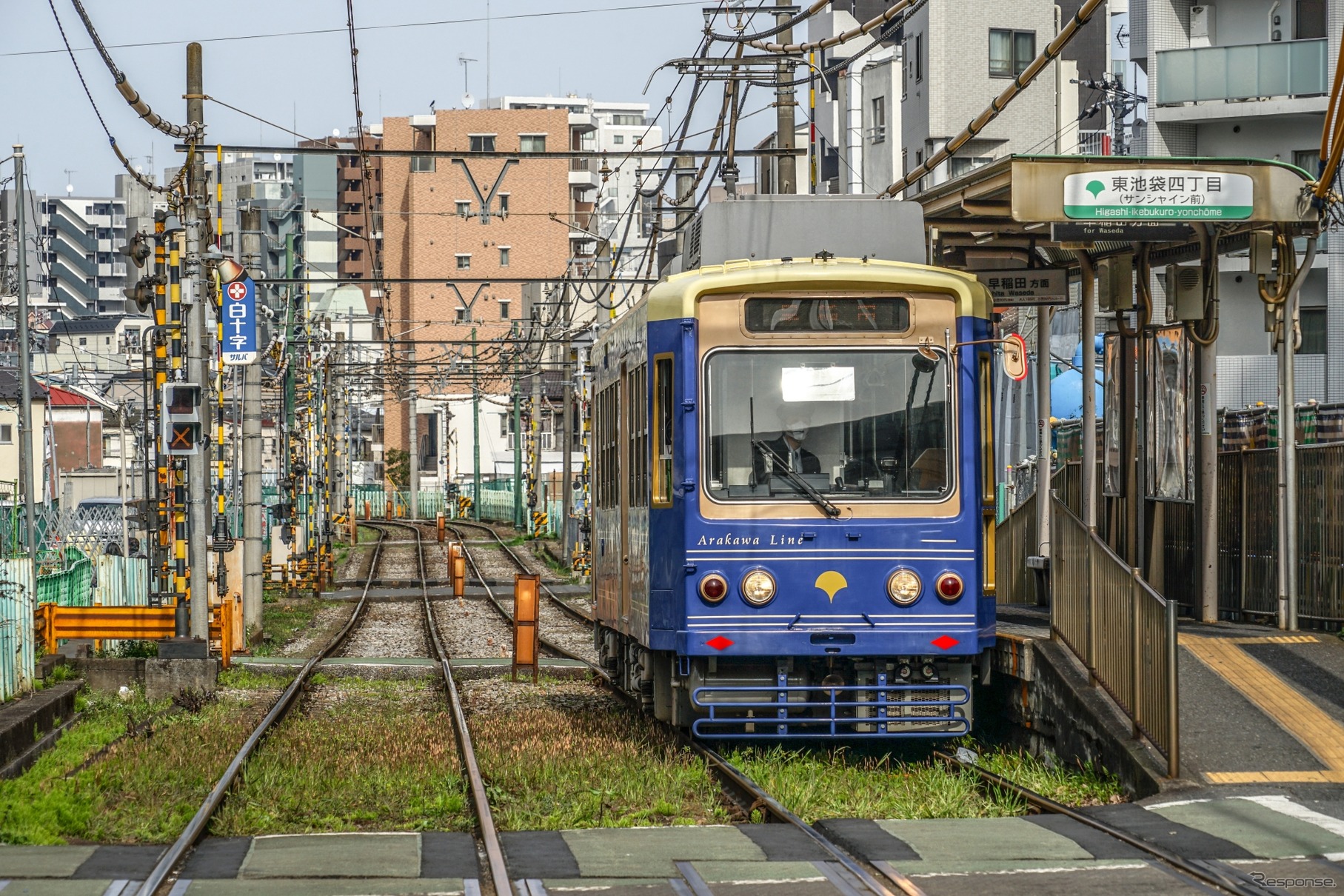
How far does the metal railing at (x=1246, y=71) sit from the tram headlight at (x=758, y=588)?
2383 centimetres

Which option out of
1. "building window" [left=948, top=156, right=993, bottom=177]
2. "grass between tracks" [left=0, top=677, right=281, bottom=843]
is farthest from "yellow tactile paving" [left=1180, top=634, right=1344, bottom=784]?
"building window" [left=948, top=156, right=993, bottom=177]

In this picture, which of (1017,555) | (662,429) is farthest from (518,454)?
(662,429)

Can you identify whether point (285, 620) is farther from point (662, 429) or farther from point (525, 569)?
point (662, 429)

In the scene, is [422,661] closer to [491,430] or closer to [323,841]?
[323,841]

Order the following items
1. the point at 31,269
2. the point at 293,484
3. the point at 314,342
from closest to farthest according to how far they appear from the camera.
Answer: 1. the point at 293,484
2. the point at 314,342
3. the point at 31,269

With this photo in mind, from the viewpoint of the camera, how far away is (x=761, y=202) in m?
12.1

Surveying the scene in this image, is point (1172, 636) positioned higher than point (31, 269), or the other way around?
point (31, 269)

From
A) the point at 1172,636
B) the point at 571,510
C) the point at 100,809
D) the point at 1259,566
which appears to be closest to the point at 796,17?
the point at 1259,566

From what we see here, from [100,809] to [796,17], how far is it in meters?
11.2

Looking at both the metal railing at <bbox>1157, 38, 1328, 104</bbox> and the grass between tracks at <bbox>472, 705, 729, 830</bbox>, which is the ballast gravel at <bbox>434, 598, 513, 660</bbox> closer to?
A: the grass between tracks at <bbox>472, 705, 729, 830</bbox>

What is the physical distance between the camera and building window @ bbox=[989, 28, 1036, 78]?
149ft

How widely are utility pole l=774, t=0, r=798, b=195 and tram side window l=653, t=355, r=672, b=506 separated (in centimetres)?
871

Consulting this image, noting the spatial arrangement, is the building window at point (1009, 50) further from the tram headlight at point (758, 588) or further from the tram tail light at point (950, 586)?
the tram headlight at point (758, 588)

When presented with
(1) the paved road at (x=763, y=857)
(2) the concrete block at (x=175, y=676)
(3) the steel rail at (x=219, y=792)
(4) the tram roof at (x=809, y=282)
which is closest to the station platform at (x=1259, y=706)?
(1) the paved road at (x=763, y=857)
